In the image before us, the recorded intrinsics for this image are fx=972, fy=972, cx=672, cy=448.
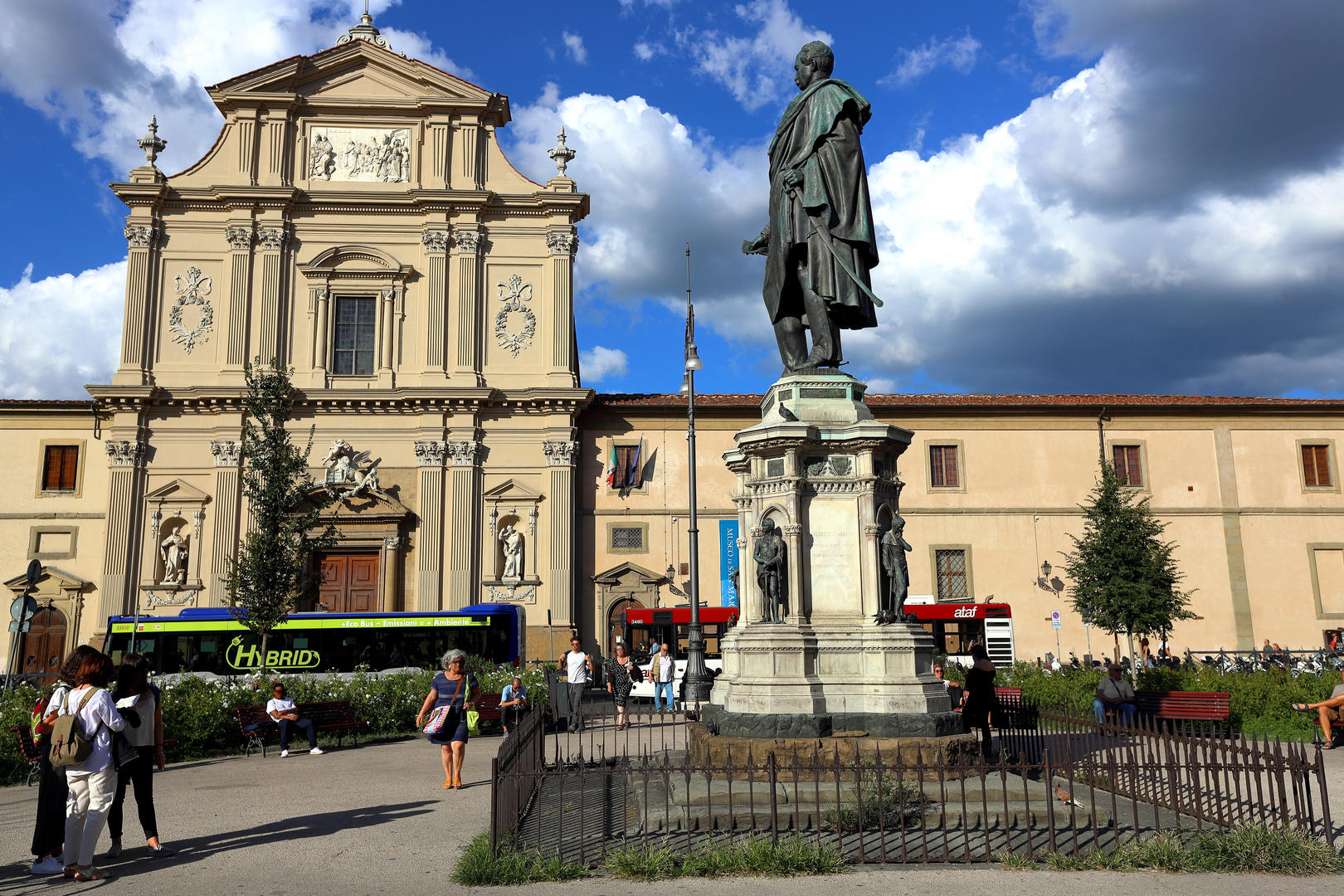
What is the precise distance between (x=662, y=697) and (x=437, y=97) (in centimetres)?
2280

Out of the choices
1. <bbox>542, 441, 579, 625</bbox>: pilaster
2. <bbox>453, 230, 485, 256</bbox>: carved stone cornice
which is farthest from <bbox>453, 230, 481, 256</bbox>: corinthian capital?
<bbox>542, 441, 579, 625</bbox>: pilaster

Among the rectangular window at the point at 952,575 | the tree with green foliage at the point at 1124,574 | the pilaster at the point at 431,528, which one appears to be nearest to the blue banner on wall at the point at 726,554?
the rectangular window at the point at 952,575

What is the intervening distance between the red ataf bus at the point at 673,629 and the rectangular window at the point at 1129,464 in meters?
16.4

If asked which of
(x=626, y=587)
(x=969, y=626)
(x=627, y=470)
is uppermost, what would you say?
(x=627, y=470)

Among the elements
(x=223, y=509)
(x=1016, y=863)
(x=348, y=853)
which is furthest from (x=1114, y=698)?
(x=223, y=509)

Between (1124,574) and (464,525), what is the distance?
799 inches

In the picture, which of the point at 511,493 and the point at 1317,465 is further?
the point at 1317,465

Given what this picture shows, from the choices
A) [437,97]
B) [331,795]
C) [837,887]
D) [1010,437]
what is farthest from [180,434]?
[837,887]

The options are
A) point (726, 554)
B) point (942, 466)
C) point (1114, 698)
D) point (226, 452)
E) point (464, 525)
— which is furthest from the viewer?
point (942, 466)

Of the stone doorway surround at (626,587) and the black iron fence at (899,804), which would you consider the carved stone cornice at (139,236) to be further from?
the black iron fence at (899,804)

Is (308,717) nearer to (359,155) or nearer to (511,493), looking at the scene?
(511,493)

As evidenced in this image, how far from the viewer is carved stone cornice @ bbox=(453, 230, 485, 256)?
33.1m

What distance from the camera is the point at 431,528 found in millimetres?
31469

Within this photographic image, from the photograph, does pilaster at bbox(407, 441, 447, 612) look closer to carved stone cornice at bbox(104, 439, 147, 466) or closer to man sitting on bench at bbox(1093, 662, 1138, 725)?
carved stone cornice at bbox(104, 439, 147, 466)
